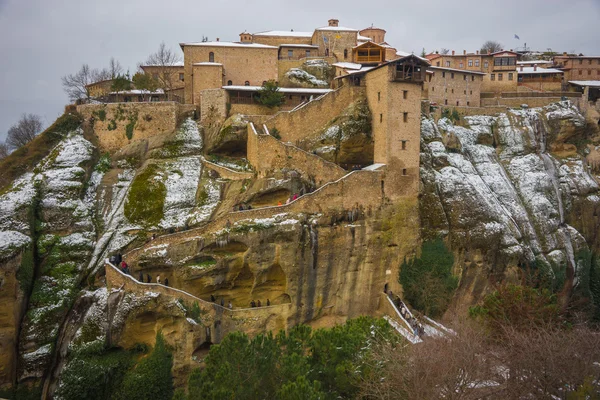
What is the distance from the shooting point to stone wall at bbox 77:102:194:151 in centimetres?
3903

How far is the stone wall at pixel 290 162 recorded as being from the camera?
32.6m

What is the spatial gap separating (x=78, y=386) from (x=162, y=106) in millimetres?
23115

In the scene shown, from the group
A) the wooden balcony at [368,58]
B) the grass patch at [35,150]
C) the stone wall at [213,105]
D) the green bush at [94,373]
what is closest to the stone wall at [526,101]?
the wooden balcony at [368,58]

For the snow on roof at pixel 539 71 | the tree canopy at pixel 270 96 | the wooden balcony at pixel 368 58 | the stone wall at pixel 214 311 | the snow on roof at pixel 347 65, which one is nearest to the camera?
the stone wall at pixel 214 311

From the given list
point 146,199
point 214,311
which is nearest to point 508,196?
point 214,311

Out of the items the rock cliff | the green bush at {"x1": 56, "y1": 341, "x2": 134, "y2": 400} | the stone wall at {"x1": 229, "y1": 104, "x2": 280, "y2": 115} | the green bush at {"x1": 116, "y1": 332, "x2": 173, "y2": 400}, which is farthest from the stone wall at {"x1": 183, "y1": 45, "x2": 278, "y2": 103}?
the green bush at {"x1": 116, "y1": 332, "x2": 173, "y2": 400}

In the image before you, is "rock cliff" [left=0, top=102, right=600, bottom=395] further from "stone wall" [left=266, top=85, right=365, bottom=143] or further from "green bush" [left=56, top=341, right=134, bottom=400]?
"stone wall" [left=266, top=85, right=365, bottom=143]

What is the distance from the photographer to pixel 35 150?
36938 millimetres

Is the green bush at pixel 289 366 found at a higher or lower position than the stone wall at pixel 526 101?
lower

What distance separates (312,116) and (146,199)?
13745 millimetres

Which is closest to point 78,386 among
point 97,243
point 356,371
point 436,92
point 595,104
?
point 97,243

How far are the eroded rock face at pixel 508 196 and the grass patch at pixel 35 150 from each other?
1117 inches

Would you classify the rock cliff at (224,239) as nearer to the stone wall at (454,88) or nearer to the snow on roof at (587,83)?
the stone wall at (454,88)

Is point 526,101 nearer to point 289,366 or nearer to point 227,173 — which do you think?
point 227,173
